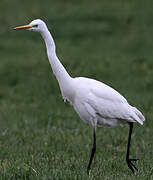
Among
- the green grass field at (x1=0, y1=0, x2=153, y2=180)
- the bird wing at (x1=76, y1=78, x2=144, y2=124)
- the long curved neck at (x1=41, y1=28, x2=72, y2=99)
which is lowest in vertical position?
the green grass field at (x1=0, y1=0, x2=153, y2=180)

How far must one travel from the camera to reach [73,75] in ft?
50.2

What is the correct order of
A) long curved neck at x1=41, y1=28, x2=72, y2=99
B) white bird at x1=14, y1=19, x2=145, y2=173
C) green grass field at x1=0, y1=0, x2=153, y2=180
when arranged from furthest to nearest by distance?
green grass field at x1=0, y1=0, x2=153, y2=180, white bird at x1=14, y1=19, x2=145, y2=173, long curved neck at x1=41, y1=28, x2=72, y2=99

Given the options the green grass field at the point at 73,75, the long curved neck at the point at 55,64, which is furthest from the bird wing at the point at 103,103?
the green grass field at the point at 73,75

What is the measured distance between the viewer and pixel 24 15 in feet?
71.7

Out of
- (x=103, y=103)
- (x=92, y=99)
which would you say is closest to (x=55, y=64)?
(x=92, y=99)

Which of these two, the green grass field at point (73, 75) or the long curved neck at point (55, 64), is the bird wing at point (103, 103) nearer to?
the long curved neck at point (55, 64)

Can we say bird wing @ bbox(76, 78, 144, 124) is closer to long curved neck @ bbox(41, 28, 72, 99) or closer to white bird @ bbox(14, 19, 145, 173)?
white bird @ bbox(14, 19, 145, 173)

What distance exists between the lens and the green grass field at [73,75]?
705 centimetres

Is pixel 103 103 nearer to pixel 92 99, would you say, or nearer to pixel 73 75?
pixel 92 99

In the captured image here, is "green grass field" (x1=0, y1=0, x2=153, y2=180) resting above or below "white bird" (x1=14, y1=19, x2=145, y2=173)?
below

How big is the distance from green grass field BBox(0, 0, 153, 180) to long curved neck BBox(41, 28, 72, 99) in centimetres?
101

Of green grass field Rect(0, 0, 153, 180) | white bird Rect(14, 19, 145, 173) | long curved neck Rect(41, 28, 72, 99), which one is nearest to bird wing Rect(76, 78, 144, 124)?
white bird Rect(14, 19, 145, 173)

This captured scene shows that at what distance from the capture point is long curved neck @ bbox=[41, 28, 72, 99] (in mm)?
6551

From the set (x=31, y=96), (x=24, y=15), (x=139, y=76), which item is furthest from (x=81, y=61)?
(x=24, y=15)
